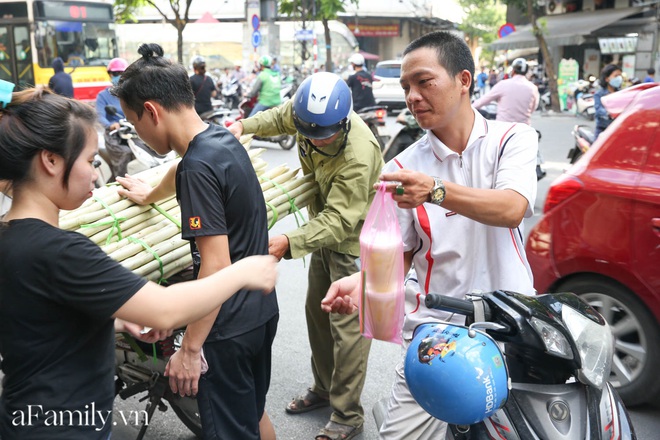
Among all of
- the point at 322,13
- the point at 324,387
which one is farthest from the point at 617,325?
the point at 322,13

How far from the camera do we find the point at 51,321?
1845 millimetres

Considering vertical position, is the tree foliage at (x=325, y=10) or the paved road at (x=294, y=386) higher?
the tree foliage at (x=325, y=10)

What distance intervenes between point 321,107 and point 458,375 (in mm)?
1872

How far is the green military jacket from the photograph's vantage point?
10.9 ft

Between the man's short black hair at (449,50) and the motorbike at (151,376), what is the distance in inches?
65.0

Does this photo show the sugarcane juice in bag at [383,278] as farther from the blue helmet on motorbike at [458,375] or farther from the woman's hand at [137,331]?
the woman's hand at [137,331]

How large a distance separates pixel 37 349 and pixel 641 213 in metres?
3.11

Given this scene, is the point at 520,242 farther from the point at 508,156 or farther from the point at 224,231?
the point at 224,231

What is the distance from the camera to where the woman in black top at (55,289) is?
1804mm

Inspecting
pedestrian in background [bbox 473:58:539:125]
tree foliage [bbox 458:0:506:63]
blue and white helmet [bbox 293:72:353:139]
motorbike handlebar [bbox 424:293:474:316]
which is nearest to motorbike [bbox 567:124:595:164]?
pedestrian in background [bbox 473:58:539:125]

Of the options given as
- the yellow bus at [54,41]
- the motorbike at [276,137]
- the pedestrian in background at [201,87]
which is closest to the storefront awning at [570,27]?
the motorbike at [276,137]

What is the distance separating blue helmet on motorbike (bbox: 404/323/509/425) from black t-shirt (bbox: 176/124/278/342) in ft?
2.96

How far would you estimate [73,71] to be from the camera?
16.5 meters

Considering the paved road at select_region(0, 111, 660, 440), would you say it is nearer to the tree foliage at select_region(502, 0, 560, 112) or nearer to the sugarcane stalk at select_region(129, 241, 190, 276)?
the sugarcane stalk at select_region(129, 241, 190, 276)
